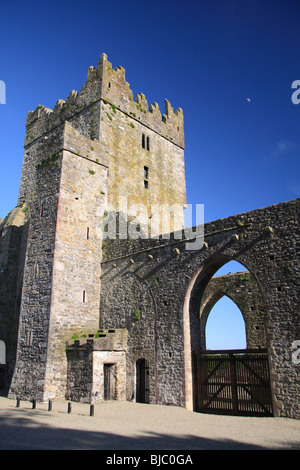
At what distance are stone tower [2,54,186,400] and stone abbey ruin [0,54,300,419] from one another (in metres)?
0.07

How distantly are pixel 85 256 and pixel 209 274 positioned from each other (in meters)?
5.95

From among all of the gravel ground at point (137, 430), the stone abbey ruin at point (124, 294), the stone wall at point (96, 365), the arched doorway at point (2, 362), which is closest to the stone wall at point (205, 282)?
the stone abbey ruin at point (124, 294)

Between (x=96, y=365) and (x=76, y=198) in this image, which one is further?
(x=76, y=198)

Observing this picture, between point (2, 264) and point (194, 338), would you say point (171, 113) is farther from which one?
point (194, 338)

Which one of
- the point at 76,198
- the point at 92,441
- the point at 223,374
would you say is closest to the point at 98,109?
the point at 76,198

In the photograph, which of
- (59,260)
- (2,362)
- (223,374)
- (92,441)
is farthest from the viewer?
(2,362)

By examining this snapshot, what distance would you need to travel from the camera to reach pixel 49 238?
15.7m

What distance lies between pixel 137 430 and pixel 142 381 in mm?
5444

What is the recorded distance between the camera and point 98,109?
818 inches

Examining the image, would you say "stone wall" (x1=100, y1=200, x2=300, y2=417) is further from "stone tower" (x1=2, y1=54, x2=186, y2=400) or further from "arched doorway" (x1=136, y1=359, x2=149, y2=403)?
"stone tower" (x1=2, y1=54, x2=186, y2=400)

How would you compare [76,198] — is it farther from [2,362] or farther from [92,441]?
[92,441]

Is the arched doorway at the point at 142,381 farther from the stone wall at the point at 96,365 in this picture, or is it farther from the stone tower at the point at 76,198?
the stone tower at the point at 76,198

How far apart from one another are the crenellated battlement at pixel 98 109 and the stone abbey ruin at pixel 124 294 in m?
0.21
